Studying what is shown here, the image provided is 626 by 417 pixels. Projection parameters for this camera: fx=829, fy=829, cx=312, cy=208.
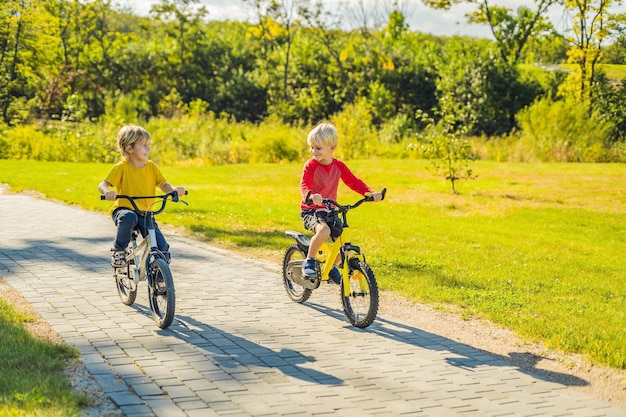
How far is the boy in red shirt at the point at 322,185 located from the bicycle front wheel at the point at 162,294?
1.25 m

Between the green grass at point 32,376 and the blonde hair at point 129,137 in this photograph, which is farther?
the blonde hair at point 129,137

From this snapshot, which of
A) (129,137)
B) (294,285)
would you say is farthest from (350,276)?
(129,137)

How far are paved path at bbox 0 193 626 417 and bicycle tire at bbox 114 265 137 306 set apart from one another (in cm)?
9

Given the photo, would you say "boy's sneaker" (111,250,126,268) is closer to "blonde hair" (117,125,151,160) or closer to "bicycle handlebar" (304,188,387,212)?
"blonde hair" (117,125,151,160)

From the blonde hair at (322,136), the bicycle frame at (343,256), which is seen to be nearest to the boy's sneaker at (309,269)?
the bicycle frame at (343,256)

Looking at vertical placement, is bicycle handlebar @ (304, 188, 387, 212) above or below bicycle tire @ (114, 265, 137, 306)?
above

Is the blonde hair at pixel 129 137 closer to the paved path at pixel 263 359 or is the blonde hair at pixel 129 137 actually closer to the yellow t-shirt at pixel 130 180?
the yellow t-shirt at pixel 130 180

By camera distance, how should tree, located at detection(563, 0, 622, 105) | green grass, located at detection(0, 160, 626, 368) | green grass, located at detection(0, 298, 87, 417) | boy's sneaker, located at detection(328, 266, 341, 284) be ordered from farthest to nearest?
tree, located at detection(563, 0, 622, 105) < green grass, located at detection(0, 160, 626, 368) < boy's sneaker, located at detection(328, 266, 341, 284) < green grass, located at detection(0, 298, 87, 417)

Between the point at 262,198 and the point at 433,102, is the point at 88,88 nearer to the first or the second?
the point at 433,102

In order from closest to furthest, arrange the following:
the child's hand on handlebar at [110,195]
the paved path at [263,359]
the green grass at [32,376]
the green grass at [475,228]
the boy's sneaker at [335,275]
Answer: the green grass at [32,376], the paved path at [263,359], the child's hand on handlebar at [110,195], the boy's sneaker at [335,275], the green grass at [475,228]

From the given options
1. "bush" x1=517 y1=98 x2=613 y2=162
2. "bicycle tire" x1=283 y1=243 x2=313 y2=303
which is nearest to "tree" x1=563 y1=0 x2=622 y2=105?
"bush" x1=517 y1=98 x2=613 y2=162

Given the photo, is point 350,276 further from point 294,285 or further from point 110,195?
point 110,195

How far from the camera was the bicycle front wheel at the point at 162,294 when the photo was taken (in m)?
6.58

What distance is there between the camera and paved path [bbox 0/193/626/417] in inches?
198
